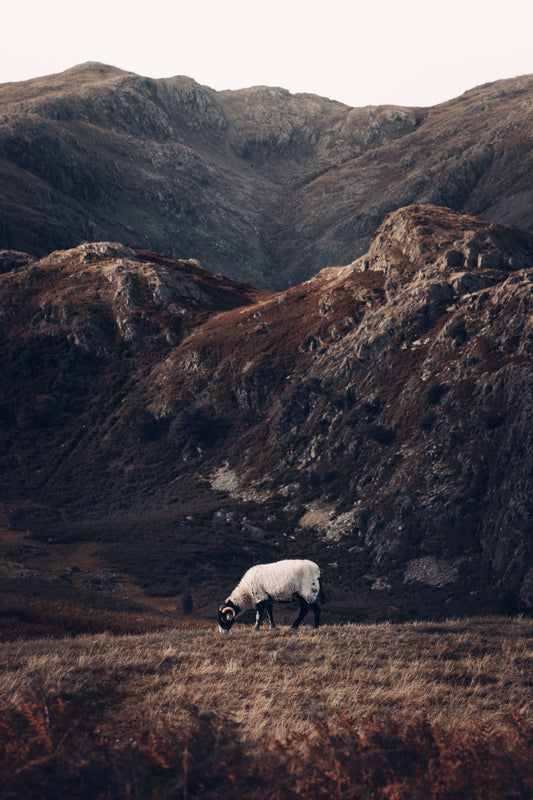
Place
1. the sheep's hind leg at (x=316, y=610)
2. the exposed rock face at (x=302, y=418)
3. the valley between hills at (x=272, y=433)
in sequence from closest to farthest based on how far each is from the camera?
the sheep's hind leg at (x=316, y=610) < the valley between hills at (x=272, y=433) < the exposed rock face at (x=302, y=418)

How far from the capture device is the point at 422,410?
6819cm

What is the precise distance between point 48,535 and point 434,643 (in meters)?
56.9

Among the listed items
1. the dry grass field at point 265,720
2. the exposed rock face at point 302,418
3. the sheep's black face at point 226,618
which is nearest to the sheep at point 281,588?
the sheep's black face at point 226,618

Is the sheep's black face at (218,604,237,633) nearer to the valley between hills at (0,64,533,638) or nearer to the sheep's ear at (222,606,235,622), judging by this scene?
the sheep's ear at (222,606,235,622)

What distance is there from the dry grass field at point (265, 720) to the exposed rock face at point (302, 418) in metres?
34.4

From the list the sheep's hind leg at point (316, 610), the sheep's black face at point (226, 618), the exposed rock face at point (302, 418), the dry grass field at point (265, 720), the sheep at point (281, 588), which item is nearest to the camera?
the dry grass field at point (265, 720)

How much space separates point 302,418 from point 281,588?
5872 centimetres

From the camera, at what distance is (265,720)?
10664mm

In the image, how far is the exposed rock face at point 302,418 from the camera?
5812 centimetres

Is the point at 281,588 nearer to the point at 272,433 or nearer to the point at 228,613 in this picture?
the point at 228,613

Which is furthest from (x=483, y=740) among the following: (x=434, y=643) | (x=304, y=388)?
(x=304, y=388)

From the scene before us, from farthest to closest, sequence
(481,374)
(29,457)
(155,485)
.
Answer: (29,457), (155,485), (481,374)

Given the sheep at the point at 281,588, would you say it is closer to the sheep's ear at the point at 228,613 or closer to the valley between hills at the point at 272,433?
the sheep's ear at the point at 228,613

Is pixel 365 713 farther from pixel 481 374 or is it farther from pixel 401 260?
pixel 401 260
